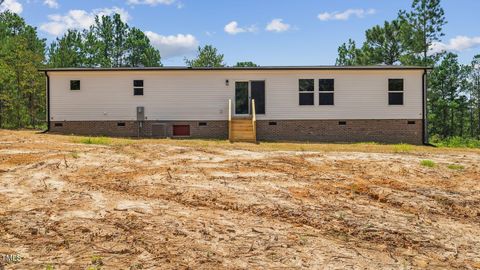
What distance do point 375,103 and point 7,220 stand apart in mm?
18826

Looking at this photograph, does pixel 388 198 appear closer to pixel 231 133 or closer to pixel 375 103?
pixel 231 133

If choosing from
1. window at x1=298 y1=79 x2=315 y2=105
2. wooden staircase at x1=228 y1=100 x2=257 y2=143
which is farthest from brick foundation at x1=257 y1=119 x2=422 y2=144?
wooden staircase at x1=228 y1=100 x2=257 y2=143

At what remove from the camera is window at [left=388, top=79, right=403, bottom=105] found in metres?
21.0

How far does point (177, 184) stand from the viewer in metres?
8.16

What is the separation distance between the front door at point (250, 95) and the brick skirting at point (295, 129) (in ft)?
3.03

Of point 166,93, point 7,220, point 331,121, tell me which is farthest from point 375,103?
point 7,220

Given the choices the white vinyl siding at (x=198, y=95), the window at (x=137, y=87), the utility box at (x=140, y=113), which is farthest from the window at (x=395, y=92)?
the window at (x=137, y=87)

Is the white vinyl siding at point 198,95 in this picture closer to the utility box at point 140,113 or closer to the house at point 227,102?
the house at point 227,102

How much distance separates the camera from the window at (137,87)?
2089cm

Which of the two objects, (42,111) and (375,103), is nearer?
(375,103)

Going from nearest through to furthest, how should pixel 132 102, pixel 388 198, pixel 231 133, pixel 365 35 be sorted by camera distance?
pixel 388 198
pixel 231 133
pixel 132 102
pixel 365 35

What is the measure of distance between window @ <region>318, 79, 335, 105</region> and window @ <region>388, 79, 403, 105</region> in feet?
10.1

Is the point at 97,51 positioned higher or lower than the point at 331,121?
higher

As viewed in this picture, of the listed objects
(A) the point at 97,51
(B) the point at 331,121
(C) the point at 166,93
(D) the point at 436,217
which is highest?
(A) the point at 97,51
